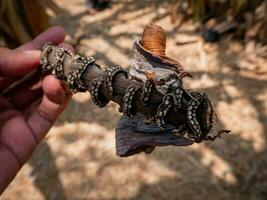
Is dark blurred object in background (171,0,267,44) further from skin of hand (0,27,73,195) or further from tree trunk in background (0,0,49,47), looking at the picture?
skin of hand (0,27,73,195)

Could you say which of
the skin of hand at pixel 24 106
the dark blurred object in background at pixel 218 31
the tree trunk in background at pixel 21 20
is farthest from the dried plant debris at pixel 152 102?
Result: the dark blurred object in background at pixel 218 31

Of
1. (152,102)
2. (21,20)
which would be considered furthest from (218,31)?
(152,102)

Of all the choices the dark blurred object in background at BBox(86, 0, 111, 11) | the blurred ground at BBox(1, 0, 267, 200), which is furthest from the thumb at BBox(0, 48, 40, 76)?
the dark blurred object in background at BBox(86, 0, 111, 11)

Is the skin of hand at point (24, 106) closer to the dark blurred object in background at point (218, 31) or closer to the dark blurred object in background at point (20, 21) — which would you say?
the dark blurred object in background at point (20, 21)

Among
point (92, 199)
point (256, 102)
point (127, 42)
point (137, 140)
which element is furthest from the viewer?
point (127, 42)

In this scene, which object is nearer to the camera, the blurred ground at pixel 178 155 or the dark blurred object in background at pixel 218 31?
the blurred ground at pixel 178 155

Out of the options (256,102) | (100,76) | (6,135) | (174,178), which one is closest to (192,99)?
(100,76)

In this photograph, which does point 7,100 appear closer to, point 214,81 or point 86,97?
point 86,97
